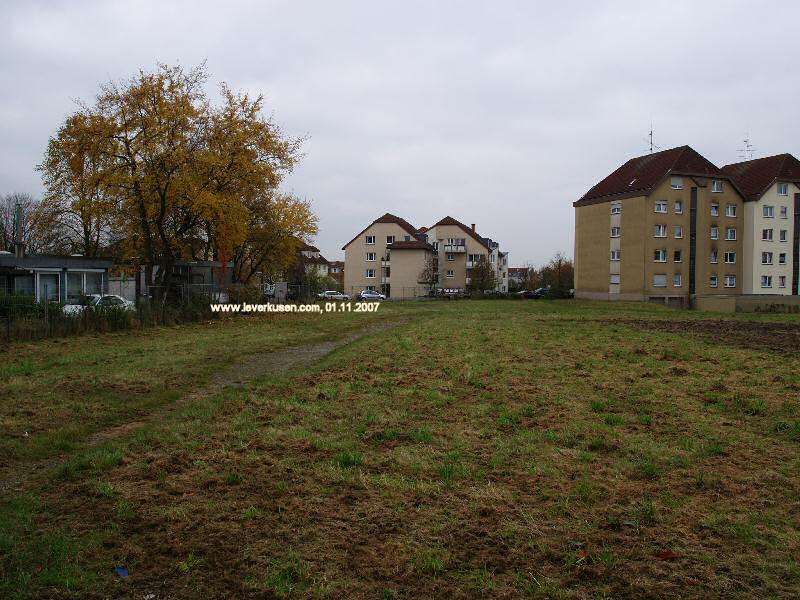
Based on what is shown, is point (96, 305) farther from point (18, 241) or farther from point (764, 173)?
point (764, 173)

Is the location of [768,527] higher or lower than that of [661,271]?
lower

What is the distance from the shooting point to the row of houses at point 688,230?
5544 centimetres

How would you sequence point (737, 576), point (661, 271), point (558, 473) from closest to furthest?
point (737, 576) → point (558, 473) → point (661, 271)

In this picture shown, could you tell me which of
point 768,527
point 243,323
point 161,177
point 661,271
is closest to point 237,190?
point 161,177

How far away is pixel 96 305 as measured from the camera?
21.5 metres

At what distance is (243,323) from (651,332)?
1732cm

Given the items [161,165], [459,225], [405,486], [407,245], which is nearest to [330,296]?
[407,245]

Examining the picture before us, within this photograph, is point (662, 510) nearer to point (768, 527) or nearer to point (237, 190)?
point (768, 527)

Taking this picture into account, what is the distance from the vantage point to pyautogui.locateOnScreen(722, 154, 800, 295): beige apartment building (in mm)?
58312

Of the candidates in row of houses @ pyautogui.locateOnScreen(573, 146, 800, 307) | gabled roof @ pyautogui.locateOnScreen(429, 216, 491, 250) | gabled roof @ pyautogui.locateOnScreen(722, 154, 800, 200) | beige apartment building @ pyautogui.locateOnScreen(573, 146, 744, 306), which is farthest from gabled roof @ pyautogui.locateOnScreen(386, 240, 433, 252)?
gabled roof @ pyautogui.locateOnScreen(722, 154, 800, 200)

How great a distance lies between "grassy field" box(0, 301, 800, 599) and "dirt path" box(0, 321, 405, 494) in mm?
65

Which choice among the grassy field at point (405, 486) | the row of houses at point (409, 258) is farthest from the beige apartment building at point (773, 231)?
the grassy field at point (405, 486)

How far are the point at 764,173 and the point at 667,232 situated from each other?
45.5ft

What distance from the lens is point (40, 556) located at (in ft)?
13.6
